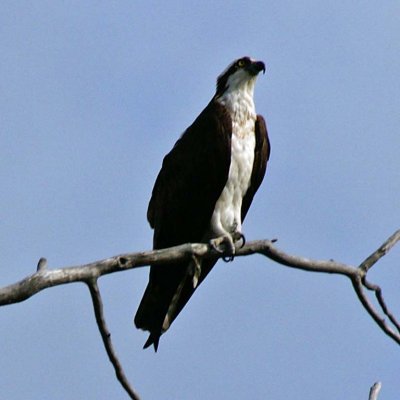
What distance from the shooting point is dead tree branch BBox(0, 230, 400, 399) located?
5008 millimetres

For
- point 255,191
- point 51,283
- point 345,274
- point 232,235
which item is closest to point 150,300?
point 232,235

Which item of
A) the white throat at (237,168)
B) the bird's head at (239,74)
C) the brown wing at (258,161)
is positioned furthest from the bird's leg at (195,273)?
the bird's head at (239,74)

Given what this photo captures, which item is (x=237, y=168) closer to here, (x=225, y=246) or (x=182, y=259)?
(x=225, y=246)

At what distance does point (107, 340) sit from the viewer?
5332 mm

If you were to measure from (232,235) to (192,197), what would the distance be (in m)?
0.40

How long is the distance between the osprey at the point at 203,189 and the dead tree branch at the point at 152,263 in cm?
82

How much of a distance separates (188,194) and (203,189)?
11 cm

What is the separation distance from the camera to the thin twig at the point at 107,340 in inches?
207

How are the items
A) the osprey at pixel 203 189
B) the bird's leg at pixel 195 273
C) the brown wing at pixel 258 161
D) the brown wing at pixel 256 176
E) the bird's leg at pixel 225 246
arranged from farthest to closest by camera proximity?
the brown wing at pixel 258 161
the brown wing at pixel 256 176
the osprey at pixel 203 189
the bird's leg at pixel 195 273
the bird's leg at pixel 225 246

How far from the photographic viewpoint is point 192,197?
7773 millimetres

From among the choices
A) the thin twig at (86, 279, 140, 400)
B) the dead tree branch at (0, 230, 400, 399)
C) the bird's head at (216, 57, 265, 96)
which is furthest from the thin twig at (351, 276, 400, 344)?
the bird's head at (216, 57, 265, 96)

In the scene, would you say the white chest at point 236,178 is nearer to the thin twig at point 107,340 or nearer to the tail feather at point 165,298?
the tail feather at point 165,298

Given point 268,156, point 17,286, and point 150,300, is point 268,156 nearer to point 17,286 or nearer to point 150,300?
point 150,300

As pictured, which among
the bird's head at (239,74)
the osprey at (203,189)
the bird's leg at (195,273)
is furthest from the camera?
the bird's head at (239,74)
